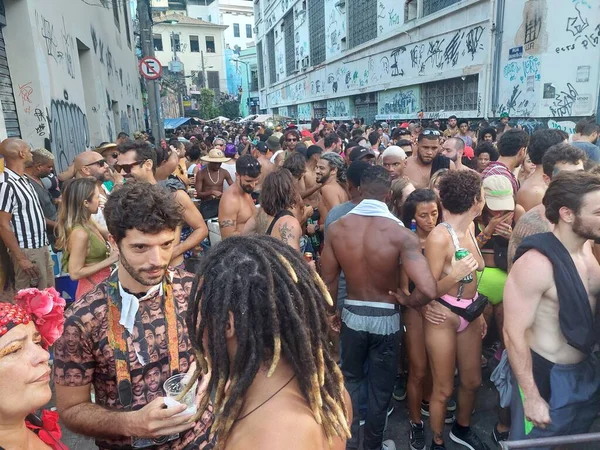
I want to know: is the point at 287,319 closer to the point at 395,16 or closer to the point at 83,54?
the point at 83,54

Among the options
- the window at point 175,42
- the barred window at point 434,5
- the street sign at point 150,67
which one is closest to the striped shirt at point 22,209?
the street sign at point 150,67

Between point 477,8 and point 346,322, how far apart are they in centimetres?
1430

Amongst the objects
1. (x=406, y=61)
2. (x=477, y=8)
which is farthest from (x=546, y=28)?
(x=406, y=61)

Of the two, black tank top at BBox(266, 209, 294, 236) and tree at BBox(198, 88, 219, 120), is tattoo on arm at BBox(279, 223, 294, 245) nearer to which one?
black tank top at BBox(266, 209, 294, 236)

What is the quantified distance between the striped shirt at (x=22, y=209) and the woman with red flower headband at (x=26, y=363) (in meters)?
3.26

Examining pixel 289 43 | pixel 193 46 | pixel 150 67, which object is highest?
pixel 193 46

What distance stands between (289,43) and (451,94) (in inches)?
1099

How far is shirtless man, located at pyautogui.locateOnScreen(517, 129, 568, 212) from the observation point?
3727mm

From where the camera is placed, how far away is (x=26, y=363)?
1.39 meters

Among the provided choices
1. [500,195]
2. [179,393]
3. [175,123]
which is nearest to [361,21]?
[175,123]

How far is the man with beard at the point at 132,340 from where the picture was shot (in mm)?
1664

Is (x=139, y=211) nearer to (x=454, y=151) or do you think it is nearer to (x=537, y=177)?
(x=537, y=177)

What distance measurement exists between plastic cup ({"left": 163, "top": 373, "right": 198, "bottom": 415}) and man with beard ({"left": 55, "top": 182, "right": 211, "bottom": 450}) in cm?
3

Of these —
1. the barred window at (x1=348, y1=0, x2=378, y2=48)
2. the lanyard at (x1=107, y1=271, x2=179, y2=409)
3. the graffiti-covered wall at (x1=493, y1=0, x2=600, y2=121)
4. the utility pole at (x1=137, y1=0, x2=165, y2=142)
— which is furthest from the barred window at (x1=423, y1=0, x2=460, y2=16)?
the lanyard at (x1=107, y1=271, x2=179, y2=409)
